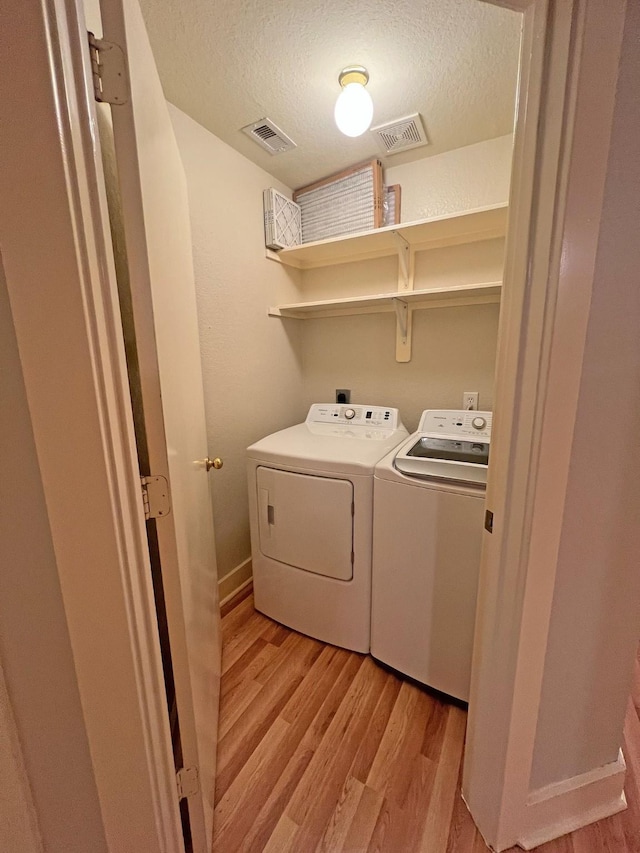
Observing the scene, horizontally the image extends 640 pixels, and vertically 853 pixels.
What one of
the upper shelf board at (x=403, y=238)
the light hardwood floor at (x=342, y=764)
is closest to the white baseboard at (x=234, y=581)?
the light hardwood floor at (x=342, y=764)

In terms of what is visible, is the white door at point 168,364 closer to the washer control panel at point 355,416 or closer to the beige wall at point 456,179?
the washer control panel at point 355,416

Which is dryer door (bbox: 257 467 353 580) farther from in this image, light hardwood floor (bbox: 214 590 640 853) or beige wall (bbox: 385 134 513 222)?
beige wall (bbox: 385 134 513 222)

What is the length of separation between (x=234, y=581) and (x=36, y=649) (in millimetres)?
1477

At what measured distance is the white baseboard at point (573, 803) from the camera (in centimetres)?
95

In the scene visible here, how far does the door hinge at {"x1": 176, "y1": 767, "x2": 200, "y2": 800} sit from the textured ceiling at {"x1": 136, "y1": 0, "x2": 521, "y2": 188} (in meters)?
2.19

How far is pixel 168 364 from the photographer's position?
795 millimetres

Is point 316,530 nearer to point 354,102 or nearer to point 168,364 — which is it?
point 168,364

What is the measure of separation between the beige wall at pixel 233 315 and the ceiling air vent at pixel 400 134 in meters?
0.68

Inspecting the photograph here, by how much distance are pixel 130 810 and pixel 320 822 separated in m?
0.63

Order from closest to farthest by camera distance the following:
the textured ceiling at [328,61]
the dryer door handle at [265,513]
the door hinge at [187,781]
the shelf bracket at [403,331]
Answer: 1. the door hinge at [187,781]
2. the textured ceiling at [328,61]
3. the dryer door handle at [265,513]
4. the shelf bracket at [403,331]

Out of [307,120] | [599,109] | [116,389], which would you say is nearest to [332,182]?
[307,120]

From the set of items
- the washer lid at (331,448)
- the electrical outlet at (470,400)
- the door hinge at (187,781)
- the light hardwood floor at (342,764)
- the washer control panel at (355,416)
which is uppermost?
the electrical outlet at (470,400)

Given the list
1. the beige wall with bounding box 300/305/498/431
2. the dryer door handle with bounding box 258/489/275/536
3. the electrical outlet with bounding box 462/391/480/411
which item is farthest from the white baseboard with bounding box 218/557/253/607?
the electrical outlet with bounding box 462/391/480/411

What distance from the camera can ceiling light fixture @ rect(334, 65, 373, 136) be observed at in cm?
126
